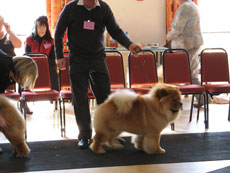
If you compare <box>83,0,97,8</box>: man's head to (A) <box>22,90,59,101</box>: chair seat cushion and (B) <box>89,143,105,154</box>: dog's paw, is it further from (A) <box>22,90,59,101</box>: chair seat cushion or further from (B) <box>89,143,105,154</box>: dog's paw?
(B) <box>89,143,105,154</box>: dog's paw

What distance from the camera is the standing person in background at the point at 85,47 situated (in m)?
3.21

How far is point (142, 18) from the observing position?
7031 mm

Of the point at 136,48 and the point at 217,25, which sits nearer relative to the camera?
the point at 136,48

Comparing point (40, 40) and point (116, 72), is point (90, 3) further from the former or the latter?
point (40, 40)

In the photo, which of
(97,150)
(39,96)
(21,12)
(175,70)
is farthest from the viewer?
(21,12)

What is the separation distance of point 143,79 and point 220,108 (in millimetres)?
1838

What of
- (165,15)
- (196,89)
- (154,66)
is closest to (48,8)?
(165,15)

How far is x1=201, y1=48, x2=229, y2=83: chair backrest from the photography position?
4.50 m

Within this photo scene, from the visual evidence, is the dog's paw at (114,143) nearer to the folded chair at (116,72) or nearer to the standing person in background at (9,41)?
the folded chair at (116,72)

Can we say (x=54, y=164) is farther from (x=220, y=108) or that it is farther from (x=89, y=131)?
(x=220, y=108)

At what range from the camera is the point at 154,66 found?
443cm

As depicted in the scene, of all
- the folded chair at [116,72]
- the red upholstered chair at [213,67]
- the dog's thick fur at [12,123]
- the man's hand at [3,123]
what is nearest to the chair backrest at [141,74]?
the folded chair at [116,72]

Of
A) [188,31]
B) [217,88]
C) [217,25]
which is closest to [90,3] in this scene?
[217,88]

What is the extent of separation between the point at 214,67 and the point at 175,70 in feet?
1.85
